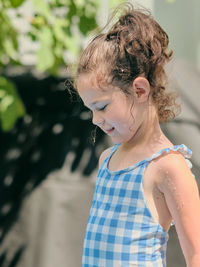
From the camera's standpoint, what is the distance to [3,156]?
145 inches

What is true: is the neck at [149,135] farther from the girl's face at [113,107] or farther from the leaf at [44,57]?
the leaf at [44,57]

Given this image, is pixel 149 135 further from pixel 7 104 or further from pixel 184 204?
pixel 7 104

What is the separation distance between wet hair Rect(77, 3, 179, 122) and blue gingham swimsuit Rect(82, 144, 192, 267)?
8.3 inches

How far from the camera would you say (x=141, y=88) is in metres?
1.60

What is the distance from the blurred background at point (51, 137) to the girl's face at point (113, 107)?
1.38 metres

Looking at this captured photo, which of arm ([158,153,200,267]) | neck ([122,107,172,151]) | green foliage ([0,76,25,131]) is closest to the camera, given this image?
arm ([158,153,200,267])

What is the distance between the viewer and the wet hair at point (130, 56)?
62.7 inches

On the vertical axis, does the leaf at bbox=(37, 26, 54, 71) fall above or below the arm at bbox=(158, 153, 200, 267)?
below

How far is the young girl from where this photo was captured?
1567 millimetres

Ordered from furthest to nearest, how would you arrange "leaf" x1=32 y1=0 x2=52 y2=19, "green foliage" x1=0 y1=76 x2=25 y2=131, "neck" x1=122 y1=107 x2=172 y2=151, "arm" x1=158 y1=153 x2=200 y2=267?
"green foliage" x1=0 y1=76 x2=25 y2=131
"leaf" x1=32 y1=0 x2=52 y2=19
"neck" x1=122 y1=107 x2=172 y2=151
"arm" x1=158 y1=153 x2=200 y2=267

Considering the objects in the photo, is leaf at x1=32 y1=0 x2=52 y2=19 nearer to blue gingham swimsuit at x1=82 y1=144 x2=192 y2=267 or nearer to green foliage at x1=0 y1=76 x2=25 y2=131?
green foliage at x1=0 y1=76 x2=25 y2=131

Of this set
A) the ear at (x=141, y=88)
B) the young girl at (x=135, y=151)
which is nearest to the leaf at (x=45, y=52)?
the young girl at (x=135, y=151)

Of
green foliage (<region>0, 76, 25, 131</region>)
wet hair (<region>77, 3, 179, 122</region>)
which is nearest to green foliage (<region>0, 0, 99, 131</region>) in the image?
green foliage (<region>0, 76, 25, 131</region>)

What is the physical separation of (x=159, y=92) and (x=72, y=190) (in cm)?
175
